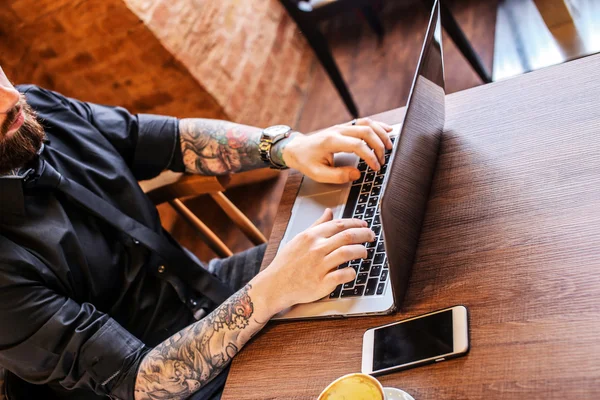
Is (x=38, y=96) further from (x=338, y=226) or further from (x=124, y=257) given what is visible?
(x=338, y=226)

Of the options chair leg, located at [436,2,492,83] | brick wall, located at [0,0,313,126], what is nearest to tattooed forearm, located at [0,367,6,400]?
brick wall, located at [0,0,313,126]

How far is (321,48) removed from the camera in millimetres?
2318

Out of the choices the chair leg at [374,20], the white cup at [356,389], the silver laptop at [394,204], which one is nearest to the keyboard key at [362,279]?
the silver laptop at [394,204]

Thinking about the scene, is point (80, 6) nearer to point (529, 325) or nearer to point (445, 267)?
point (445, 267)

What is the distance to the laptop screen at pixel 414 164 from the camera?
0.87 meters

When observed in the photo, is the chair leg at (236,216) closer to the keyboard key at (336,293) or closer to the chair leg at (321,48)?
the keyboard key at (336,293)

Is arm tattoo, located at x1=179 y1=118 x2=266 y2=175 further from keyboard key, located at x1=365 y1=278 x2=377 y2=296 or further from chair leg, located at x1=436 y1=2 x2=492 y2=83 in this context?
chair leg, located at x1=436 y1=2 x2=492 y2=83

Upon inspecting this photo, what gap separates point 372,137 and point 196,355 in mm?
513

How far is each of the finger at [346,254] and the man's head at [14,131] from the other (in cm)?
67

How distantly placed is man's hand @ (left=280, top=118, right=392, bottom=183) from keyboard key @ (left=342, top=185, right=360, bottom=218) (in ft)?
0.07

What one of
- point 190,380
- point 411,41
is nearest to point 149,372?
point 190,380

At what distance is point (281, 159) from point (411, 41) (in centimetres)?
160

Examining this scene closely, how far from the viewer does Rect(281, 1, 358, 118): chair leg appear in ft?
7.36

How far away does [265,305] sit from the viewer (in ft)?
3.34
